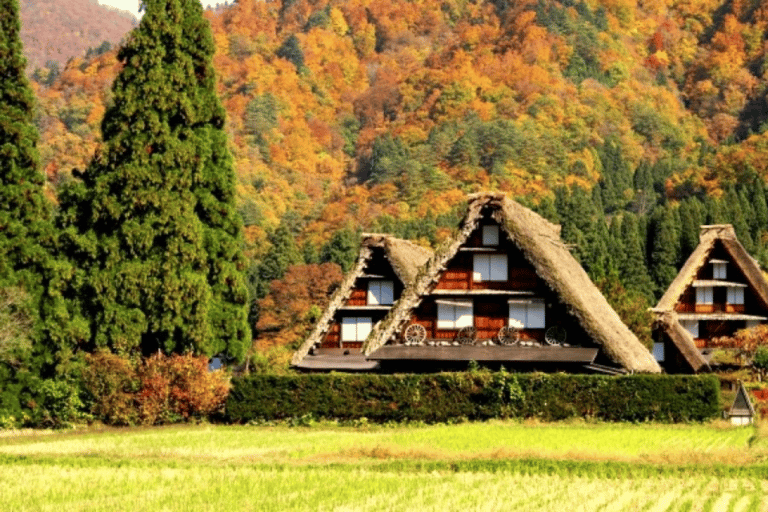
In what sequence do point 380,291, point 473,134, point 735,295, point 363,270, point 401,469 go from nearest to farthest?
point 401,469 < point 363,270 < point 380,291 < point 735,295 < point 473,134

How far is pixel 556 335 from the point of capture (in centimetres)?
4241

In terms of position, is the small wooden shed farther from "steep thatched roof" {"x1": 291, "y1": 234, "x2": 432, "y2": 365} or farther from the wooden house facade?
the wooden house facade

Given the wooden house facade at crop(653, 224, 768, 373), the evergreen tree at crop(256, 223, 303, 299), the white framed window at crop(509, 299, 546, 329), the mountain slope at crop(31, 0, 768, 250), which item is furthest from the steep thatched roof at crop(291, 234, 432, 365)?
the mountain slope at crop(31, 0, 768, 250)

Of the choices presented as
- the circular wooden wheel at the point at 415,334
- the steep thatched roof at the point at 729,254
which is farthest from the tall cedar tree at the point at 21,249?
the steep thatched roof at the point at 729,254

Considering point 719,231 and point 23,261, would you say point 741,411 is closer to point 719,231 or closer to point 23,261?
point 23,261

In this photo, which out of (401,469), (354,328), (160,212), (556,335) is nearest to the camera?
(401,469)

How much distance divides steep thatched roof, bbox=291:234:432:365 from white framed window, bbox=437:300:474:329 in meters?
6.35

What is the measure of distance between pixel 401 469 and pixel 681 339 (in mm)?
40336

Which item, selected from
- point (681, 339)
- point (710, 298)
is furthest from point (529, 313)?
point (710, 298)

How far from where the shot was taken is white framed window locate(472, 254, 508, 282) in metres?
44.0

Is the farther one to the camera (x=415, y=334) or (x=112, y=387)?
(x=415, y=334)

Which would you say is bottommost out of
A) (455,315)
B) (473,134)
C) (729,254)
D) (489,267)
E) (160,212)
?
(455,315)

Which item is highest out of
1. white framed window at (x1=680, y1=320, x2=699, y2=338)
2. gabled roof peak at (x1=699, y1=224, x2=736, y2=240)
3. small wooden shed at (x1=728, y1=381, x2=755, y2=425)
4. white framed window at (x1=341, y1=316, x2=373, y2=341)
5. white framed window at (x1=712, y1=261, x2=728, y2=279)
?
gabled roof peak at (x1=699, y1=224, x2=736, y2=240)

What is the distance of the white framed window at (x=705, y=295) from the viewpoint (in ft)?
228
